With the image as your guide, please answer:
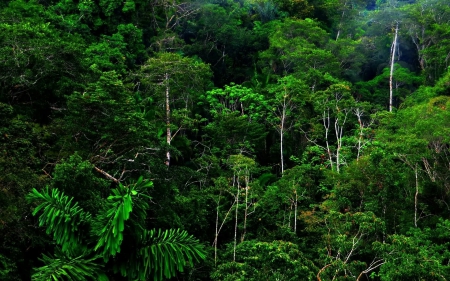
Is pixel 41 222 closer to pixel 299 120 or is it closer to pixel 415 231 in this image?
pixel 415 231

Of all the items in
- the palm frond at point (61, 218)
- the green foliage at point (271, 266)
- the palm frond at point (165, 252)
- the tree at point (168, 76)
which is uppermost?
the palm frond at point (61, 218)

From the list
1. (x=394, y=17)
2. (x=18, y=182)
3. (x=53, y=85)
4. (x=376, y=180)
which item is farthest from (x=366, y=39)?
(x=18, y=182)

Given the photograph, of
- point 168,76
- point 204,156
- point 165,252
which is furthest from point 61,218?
point 204,156

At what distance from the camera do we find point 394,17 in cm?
2736

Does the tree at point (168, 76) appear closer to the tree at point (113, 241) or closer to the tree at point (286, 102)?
the tree at point (286, 102)

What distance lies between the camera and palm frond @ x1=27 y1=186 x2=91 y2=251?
3240 mm

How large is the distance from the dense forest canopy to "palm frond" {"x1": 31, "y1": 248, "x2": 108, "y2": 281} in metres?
0.01

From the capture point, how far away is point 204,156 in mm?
17531

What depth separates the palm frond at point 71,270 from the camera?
2.97 metres

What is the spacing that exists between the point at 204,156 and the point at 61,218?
14291 millimetres

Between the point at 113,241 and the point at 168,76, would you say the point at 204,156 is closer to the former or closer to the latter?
the point at 168,76

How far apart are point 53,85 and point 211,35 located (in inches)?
723

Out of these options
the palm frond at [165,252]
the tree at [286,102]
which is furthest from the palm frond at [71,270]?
the tree at [286,102]

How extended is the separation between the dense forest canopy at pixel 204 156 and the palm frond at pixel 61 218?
13 mm
